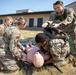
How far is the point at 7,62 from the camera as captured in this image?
13.0ft

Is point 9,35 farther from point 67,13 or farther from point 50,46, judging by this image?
point 67,13

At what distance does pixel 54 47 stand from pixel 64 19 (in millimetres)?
932

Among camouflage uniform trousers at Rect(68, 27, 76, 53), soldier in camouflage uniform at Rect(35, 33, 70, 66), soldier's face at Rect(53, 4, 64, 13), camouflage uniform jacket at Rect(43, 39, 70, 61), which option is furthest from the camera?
camouflage uniform trousers at Rect(68, 27, 76, 53)

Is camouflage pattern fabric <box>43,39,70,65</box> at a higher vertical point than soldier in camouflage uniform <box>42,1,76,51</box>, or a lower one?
lower

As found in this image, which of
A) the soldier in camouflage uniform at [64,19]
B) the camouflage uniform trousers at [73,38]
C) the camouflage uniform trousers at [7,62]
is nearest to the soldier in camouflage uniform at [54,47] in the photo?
the soldier in camouflage uniform at [64,19]

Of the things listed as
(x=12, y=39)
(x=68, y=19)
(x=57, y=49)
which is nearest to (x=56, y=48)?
(x=57, y=49)

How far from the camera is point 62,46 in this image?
4.06m

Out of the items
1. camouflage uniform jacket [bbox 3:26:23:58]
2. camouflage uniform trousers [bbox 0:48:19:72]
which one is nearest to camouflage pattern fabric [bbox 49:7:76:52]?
camouflage uniform jacket [bbox 3:26:23:58]

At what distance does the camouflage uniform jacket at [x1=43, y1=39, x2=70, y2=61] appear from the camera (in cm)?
395

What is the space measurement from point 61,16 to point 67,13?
0.65ft

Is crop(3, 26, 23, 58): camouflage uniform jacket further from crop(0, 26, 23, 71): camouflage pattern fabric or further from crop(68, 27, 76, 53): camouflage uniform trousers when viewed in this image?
crop(68, 27, 76, 53): camouflage uniform trousers

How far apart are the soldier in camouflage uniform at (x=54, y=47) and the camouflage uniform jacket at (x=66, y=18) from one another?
485 millimetres

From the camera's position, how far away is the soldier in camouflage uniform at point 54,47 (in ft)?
12.6

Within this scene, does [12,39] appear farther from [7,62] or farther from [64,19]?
[64,19]
